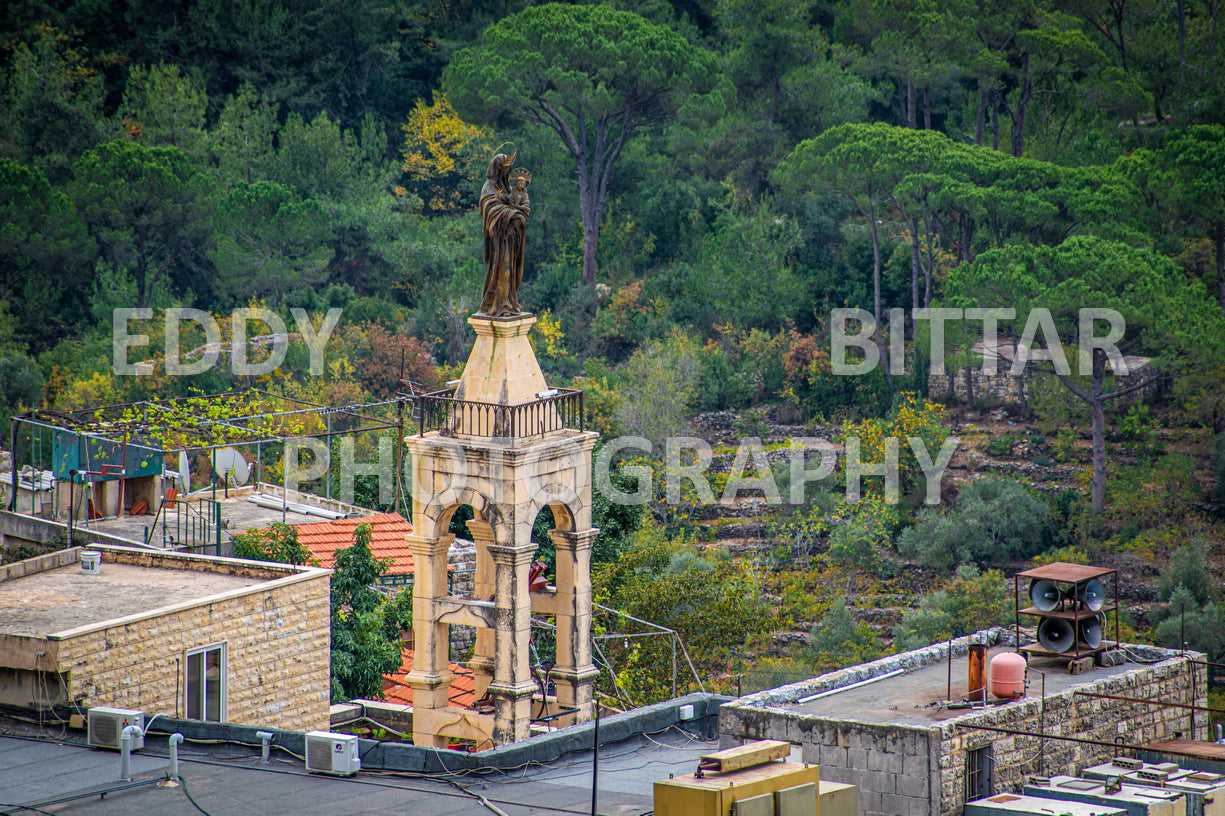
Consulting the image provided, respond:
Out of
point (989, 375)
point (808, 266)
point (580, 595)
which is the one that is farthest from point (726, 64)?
point (580, 595)

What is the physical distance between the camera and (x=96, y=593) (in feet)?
72.6

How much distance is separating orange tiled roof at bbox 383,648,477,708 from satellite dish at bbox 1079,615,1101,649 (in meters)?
7.39

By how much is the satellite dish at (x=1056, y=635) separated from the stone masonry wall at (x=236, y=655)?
29.3 ft

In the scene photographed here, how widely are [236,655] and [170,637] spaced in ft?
3.64

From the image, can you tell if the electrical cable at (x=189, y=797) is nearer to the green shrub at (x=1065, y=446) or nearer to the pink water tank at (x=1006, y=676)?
the pink water tank at (x=1006, y=676)

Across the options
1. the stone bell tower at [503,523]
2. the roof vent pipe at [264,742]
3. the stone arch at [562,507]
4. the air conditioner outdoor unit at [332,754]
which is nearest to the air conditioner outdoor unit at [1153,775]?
the stone bell tower at [503,523]

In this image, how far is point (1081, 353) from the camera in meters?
45.2

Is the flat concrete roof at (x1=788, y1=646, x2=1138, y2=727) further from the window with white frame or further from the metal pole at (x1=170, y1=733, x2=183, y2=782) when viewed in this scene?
the window with white frame

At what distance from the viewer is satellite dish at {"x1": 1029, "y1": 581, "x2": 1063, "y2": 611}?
20.9 metres

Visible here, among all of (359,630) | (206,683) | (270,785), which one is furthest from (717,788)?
(359,630)

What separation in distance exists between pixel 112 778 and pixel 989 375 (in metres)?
38.2

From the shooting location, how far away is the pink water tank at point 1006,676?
1847cm

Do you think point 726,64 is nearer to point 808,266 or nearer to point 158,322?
point 808,266

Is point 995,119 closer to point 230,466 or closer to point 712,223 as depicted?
point 712,223
